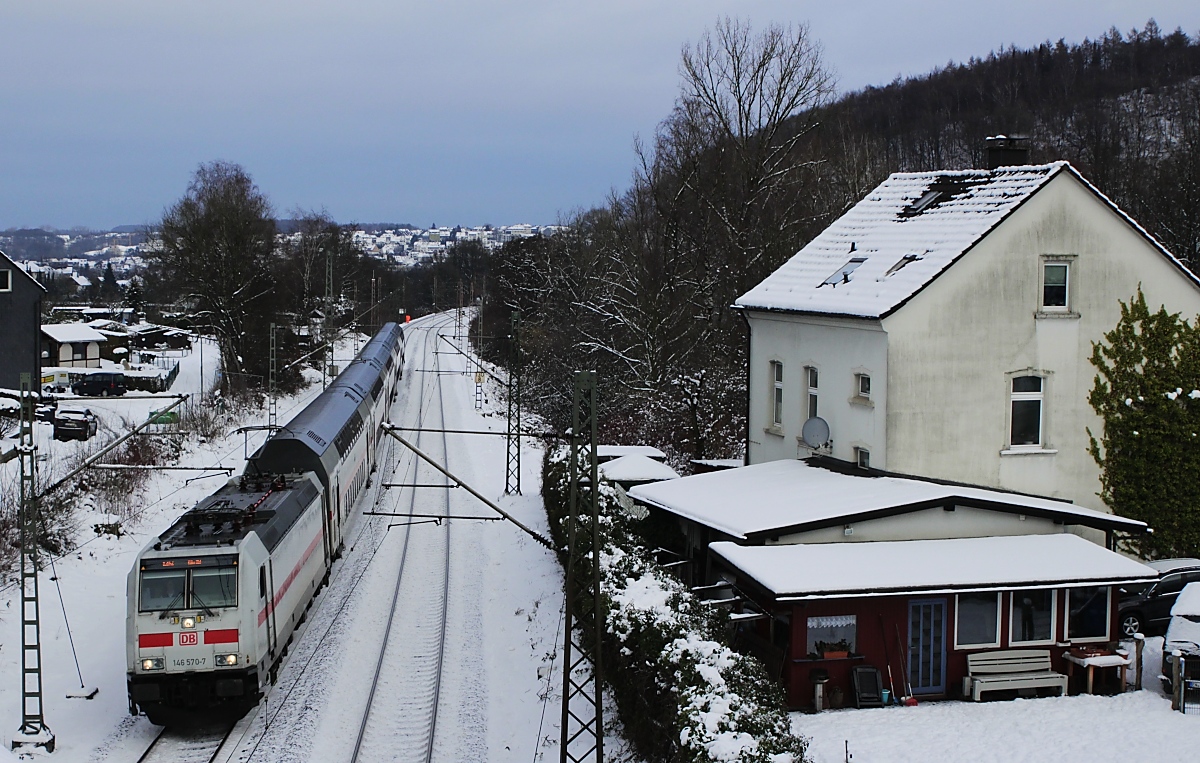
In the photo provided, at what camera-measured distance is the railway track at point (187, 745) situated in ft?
50.7

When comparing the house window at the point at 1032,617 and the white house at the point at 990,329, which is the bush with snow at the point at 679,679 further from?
the white house at the point at 990,329

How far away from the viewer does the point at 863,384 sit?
2112cm

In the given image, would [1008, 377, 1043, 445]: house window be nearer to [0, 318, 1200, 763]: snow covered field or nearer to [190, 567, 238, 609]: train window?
[0, 318, 1200, 763]: snow covered field

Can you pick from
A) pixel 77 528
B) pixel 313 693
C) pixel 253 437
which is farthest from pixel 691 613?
pixel 253 437

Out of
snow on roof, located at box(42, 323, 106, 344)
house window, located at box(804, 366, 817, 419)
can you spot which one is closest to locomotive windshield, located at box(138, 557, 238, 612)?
house window, located at box(804, 366, 817, 419)

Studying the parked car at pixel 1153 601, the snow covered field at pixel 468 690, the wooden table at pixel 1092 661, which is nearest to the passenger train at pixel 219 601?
the snow covered field at pixel 468 690

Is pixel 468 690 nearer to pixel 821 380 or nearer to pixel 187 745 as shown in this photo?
pixel 187 745

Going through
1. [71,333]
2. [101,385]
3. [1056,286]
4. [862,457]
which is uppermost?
[1056,286]

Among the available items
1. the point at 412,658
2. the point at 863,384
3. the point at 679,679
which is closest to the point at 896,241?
the point at 863,384

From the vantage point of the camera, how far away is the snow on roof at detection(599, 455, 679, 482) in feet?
Answer: 90.6

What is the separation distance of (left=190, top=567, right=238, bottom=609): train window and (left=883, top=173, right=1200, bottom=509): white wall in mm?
11703

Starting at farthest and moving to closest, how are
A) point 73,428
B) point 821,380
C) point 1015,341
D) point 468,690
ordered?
point 73,428
point 821,380
point 1015,341
point 468,690

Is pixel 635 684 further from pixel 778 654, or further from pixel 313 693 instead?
pixel 313 693

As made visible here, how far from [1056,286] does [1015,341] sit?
142 centimetres
